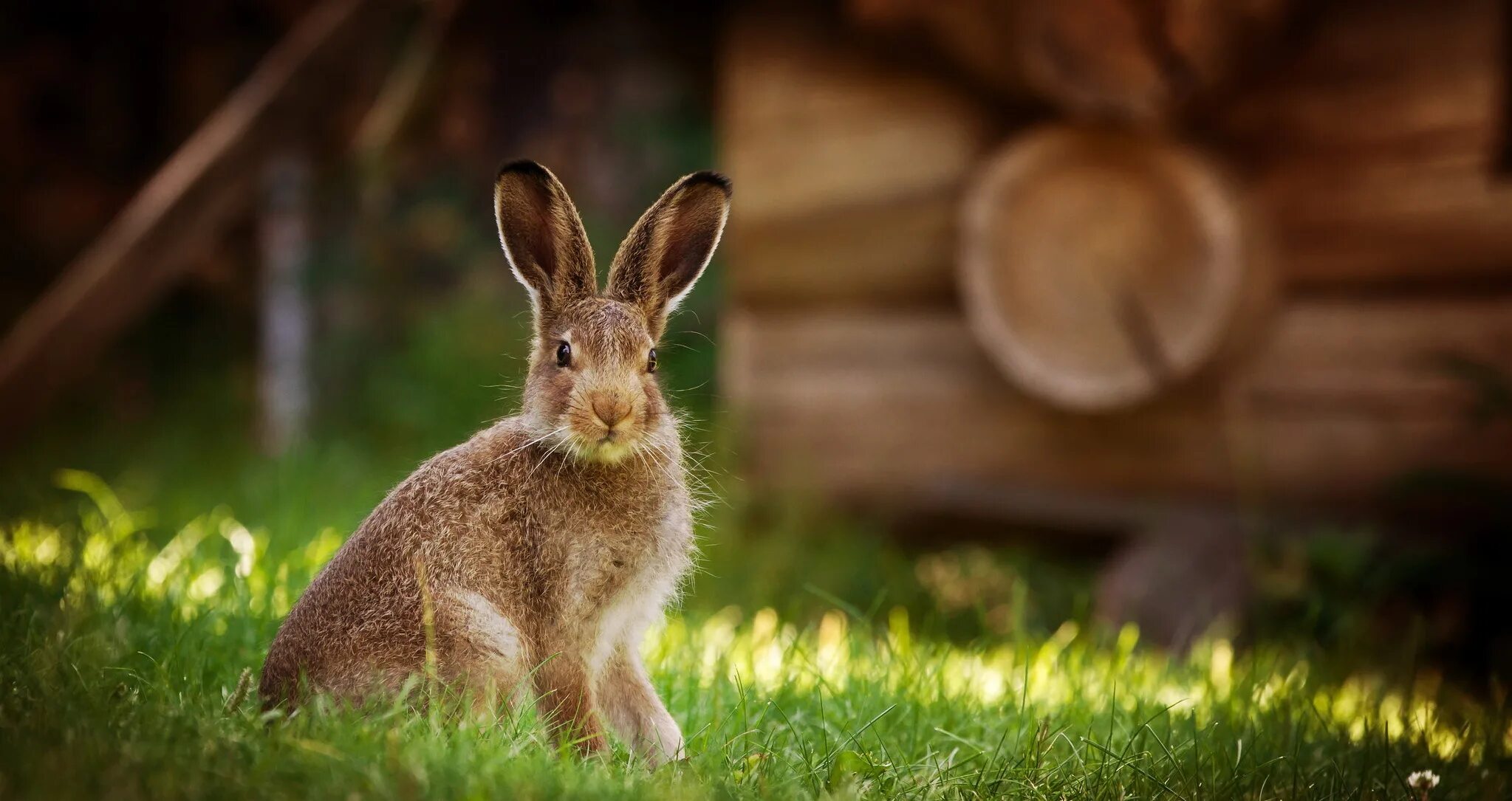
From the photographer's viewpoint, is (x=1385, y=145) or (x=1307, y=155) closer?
(x=1385, y=145)

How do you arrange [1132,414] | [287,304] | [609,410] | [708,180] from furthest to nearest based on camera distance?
[287,304], [1132,414], [708,180], [609,410]

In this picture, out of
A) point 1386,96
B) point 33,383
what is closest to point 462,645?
point 33,383

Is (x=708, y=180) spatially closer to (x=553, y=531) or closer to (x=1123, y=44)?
(x=553, y=531)

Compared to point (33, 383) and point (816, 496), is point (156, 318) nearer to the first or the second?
point (33, 383)

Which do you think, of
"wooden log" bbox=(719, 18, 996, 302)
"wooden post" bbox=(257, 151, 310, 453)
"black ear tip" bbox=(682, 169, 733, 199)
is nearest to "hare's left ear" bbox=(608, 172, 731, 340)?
"black ear tip" bbox=(682, 169, 733, 199)

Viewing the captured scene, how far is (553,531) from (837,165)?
391cm

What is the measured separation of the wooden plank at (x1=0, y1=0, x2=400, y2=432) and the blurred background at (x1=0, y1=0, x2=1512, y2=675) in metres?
0.02

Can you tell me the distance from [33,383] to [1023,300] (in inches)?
162

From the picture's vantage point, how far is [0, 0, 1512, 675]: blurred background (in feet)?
16.2

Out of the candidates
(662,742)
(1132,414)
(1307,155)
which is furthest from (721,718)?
(1307,155)

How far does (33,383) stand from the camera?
509 centimetres

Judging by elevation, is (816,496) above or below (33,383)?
below

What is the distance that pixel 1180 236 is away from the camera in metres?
5.12

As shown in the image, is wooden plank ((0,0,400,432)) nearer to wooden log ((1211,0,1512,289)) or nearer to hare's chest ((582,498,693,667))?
hare's chest ((582,498,693,667))
